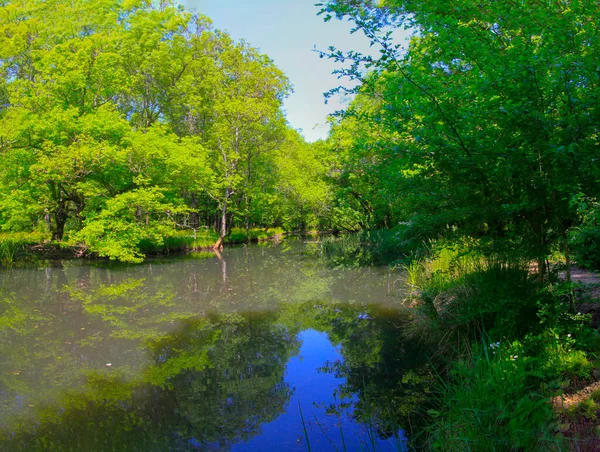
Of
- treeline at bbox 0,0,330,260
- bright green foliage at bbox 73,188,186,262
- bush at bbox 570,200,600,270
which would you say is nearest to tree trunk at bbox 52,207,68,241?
treeline at bbox 0,0,330,260

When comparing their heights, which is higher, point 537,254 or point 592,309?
point 537,254

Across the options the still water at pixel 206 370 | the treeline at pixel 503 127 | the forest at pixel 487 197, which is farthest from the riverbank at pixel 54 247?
the treeline at pixel 503 127

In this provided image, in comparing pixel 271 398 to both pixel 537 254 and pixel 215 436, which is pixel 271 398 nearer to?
pixel 215 436

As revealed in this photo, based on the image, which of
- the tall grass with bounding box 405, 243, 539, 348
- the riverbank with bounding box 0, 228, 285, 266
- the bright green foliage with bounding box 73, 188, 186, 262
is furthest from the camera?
the riverbank with bounding box 0, 228, 285, 266

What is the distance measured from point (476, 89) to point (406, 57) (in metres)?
0.83

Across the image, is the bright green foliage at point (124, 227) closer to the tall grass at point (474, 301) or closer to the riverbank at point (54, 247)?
the riverbank at point (54, 247)

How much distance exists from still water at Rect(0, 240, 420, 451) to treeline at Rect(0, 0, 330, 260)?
268 inches

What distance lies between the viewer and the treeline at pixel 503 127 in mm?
3312

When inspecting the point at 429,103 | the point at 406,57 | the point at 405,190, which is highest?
the point at 406,57

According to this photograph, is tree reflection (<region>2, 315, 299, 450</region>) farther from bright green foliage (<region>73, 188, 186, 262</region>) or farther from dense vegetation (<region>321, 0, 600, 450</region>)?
bright green foliage (<region>73, 188, 186, 262</region>)

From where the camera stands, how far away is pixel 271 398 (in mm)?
4621

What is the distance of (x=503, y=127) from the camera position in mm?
3680

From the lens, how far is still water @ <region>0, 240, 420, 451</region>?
3.86 m

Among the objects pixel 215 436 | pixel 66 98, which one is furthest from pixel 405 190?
pixel 66 98
